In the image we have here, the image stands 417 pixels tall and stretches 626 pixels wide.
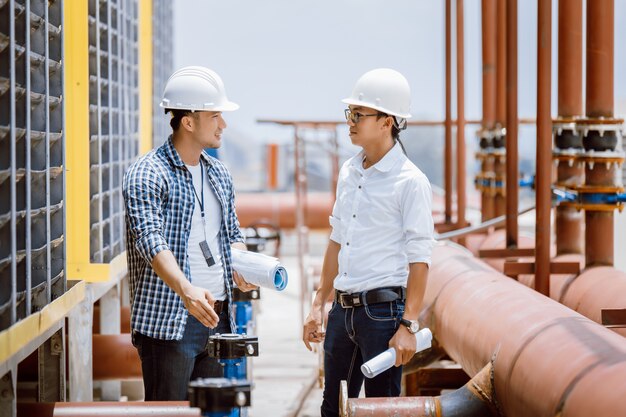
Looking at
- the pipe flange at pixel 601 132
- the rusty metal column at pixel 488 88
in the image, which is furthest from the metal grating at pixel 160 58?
the pipe flange at pixel 601 132

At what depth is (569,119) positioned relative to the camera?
6406 millimetres

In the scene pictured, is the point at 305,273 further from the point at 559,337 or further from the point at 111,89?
the point at 559,337

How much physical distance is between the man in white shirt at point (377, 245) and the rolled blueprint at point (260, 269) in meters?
0.26

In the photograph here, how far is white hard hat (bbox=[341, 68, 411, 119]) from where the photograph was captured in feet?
14.6

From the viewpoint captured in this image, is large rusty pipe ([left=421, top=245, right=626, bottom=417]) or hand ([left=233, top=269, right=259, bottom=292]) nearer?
large rusty pipe ([left=421, top=245, right=626, bottom=417])

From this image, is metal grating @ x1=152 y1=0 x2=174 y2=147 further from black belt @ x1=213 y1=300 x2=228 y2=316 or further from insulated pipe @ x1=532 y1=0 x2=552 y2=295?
black belt @ x1=213 y1=300 x2=228 y2=316

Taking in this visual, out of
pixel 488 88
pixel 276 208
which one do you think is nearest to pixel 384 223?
pixel 488 88

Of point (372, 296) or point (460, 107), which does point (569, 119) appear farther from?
point (460, 107)

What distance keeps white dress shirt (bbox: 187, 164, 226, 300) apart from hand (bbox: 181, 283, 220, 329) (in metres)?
0.39

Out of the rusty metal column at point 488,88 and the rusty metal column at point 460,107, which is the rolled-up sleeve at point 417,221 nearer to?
the rusty metal column at point 460,107

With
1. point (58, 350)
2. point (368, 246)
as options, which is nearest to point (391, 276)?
point (368, 246)

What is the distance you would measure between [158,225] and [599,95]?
2.93 metres

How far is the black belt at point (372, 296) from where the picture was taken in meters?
4.31

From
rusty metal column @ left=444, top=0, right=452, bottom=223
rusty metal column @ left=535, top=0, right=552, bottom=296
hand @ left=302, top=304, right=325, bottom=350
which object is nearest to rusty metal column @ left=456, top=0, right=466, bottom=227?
rusty metal column @ left=444, top=0, right=452, bottom=223
